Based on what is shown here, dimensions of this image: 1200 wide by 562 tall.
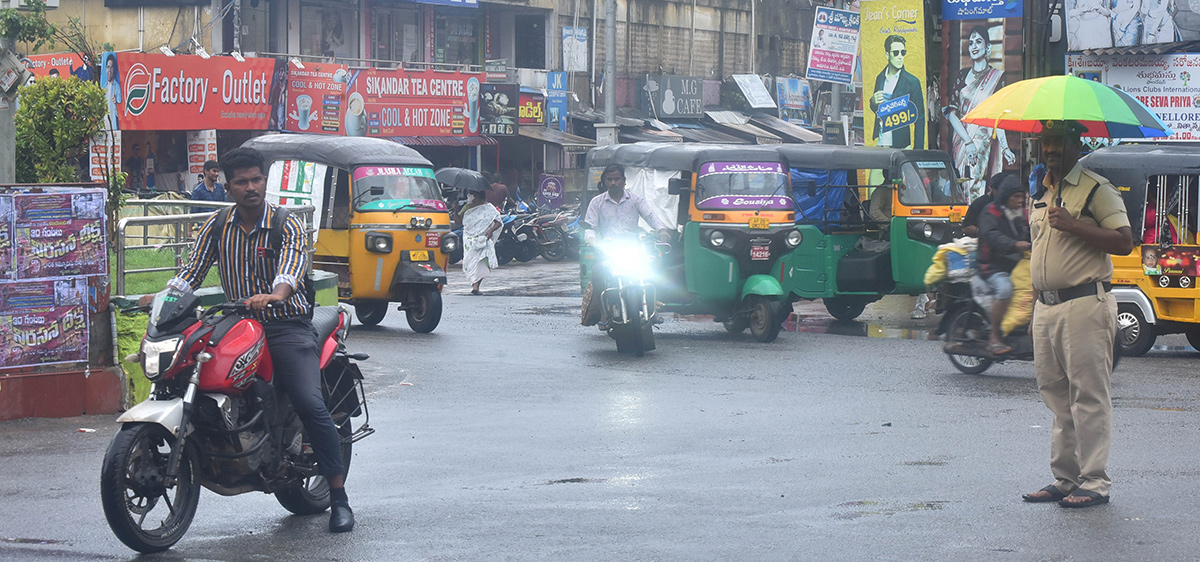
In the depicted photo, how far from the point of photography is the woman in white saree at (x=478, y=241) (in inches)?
810

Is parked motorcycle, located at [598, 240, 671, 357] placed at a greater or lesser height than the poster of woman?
lesser

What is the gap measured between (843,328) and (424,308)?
4977 millimetres

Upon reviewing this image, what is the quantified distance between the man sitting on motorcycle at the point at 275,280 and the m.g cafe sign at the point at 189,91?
22027 mm

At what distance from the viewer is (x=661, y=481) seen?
7.25m

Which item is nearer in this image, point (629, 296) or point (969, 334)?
point (969, 334)

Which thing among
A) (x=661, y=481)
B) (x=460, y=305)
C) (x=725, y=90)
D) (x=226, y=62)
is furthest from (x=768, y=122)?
(x=661, y=481)

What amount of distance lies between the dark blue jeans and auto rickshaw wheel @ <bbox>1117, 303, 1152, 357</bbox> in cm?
918

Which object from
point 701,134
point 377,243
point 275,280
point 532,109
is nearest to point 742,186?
point 377,243

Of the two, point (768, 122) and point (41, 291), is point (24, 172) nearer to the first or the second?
point (41, 291)

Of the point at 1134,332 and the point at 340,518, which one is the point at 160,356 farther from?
the point at 1134,332

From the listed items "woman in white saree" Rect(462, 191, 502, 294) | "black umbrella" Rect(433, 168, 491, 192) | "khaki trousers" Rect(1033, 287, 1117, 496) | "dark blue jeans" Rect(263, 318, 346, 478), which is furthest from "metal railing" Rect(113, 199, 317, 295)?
"black umbrella" Rect(433, 168, 491, 192)

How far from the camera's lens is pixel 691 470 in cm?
754

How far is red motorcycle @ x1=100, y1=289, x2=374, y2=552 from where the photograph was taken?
552 cm

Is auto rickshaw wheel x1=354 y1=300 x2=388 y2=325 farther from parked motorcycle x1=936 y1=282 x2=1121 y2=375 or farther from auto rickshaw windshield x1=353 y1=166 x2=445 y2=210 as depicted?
parked motorcycle x1=936 y1=282 x2=1121 y2=375
